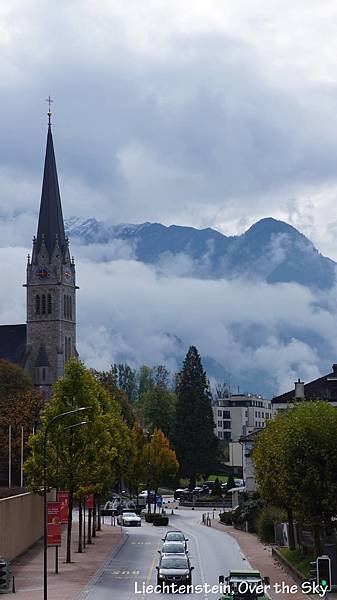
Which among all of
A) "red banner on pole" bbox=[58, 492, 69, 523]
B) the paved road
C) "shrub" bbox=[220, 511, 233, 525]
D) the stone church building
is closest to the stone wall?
"red banner on pole" bbox=[58, 492, 69, 523]

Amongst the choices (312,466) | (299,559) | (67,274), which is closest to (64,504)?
(299,559)

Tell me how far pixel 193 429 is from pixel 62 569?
98420 mm

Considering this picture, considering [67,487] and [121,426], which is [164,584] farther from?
[121,426]

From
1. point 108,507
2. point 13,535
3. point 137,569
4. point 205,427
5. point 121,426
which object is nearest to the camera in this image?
point 137,569

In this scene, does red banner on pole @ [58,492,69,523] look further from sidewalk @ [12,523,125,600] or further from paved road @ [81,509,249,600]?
paved road @ [81,509,249,600]

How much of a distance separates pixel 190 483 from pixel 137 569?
343 feet

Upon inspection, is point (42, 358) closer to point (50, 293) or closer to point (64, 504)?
point (50, 293)

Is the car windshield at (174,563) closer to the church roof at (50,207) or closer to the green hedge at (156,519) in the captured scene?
the green hedge at (156,519)

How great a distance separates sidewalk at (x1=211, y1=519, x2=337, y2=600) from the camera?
1813 inches

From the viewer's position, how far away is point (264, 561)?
63.7 m

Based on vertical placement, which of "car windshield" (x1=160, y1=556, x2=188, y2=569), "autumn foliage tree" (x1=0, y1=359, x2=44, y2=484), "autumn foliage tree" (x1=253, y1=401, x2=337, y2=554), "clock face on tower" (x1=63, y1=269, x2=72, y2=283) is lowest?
Answer: "car windshield" (x1=160, y1=556, x2=188, y2=569)

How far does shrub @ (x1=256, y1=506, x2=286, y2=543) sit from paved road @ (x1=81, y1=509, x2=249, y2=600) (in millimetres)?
2437

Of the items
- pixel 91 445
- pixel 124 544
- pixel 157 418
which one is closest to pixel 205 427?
pixel 157 418

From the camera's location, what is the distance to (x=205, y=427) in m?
158
